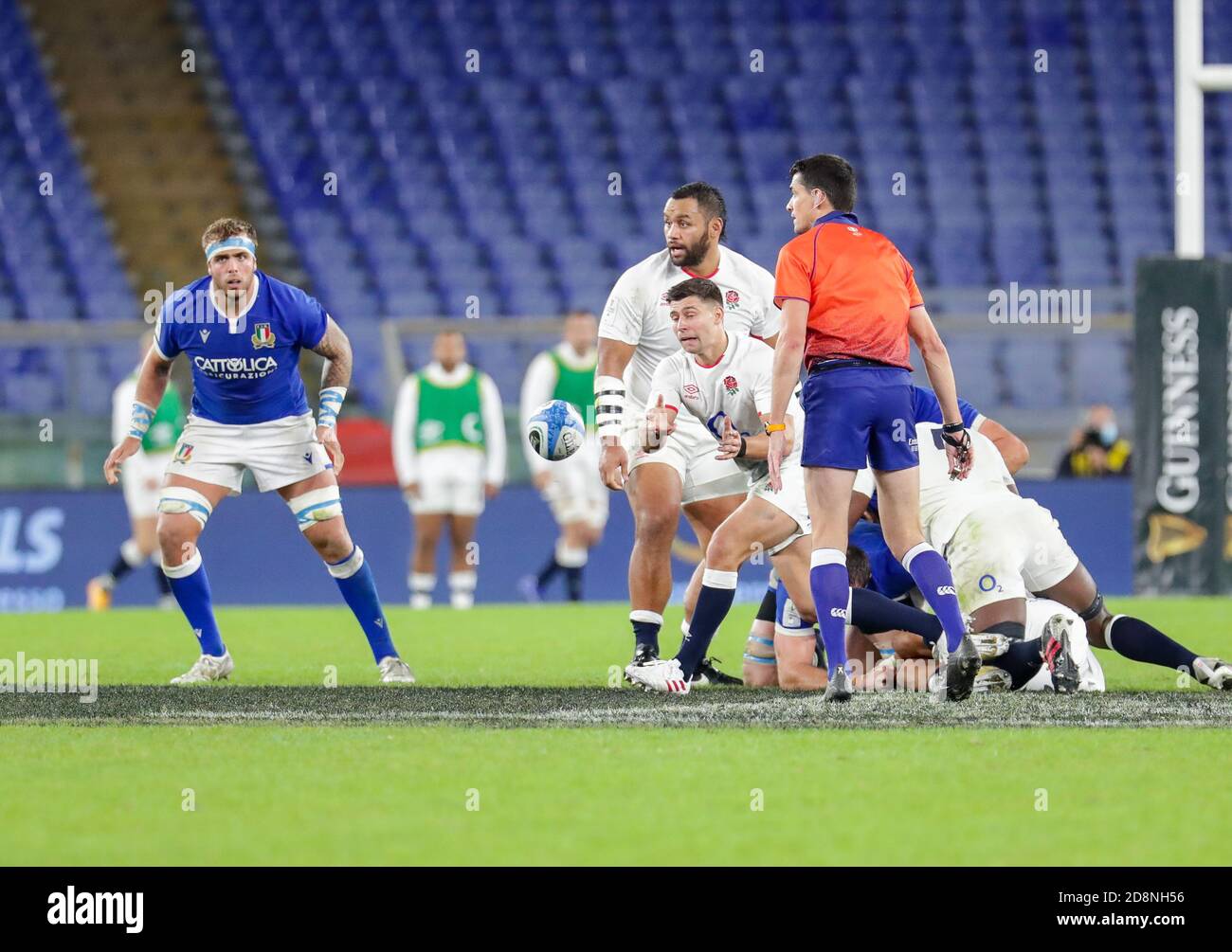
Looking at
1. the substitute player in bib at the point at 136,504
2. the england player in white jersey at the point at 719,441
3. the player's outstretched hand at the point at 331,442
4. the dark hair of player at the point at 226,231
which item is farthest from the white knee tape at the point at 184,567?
the substitute player in bib at the point at 136,504

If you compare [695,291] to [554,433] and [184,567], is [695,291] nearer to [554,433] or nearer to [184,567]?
[554,433]

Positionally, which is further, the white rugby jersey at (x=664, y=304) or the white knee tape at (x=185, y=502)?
the white rugby jersey at (x=664, y=304)

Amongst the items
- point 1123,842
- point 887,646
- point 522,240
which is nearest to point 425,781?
Answer: point 1123,842

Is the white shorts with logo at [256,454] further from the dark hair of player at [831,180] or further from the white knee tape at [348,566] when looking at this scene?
the dark hair of player at [831,180]

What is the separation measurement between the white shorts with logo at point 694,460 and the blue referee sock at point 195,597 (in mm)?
1907

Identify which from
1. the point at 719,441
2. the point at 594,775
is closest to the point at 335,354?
the point at 719,441

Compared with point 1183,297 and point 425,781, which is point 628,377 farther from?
point 1183,297

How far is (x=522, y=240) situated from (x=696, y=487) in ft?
39.5

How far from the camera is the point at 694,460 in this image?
8195mm

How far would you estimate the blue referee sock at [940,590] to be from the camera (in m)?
6.66

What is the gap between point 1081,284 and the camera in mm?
19125

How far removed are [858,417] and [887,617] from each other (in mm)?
1057

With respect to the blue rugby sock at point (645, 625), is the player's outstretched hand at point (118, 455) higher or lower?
higher

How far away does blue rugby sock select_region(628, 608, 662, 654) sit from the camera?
7.90 metres
